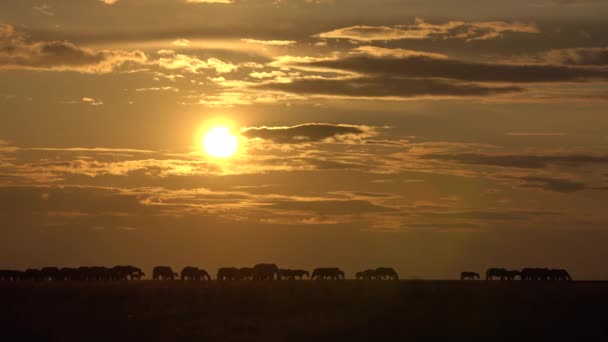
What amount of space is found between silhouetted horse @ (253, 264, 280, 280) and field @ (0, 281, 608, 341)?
26861mm

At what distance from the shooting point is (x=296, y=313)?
70.9 meters

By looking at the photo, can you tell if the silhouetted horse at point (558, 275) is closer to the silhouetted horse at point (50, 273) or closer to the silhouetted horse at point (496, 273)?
the silhouetted horse at point (496, 273)

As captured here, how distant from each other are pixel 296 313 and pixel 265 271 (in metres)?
52.0

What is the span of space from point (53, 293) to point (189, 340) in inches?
1192

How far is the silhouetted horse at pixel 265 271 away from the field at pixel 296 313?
26861mm

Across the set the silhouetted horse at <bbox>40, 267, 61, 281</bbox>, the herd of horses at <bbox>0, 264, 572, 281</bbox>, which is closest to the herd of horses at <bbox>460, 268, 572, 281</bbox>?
the herd of horses at <bbox>0, 264, 572, 281</bbox>

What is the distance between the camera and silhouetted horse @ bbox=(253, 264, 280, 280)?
394 feet

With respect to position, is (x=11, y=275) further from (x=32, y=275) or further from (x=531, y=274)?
(x=531, y=274)

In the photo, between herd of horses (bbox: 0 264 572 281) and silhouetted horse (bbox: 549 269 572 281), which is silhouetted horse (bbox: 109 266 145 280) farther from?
silhouetted horse (bbox: 549 269 572 281)

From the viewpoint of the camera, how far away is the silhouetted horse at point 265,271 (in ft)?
394

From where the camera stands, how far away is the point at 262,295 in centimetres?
8106

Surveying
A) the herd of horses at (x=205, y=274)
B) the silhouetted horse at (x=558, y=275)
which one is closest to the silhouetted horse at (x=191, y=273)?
the herd of horses at (x=205, y=274)

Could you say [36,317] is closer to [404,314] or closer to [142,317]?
[142,317]

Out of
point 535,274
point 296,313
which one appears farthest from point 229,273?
point 296,313
